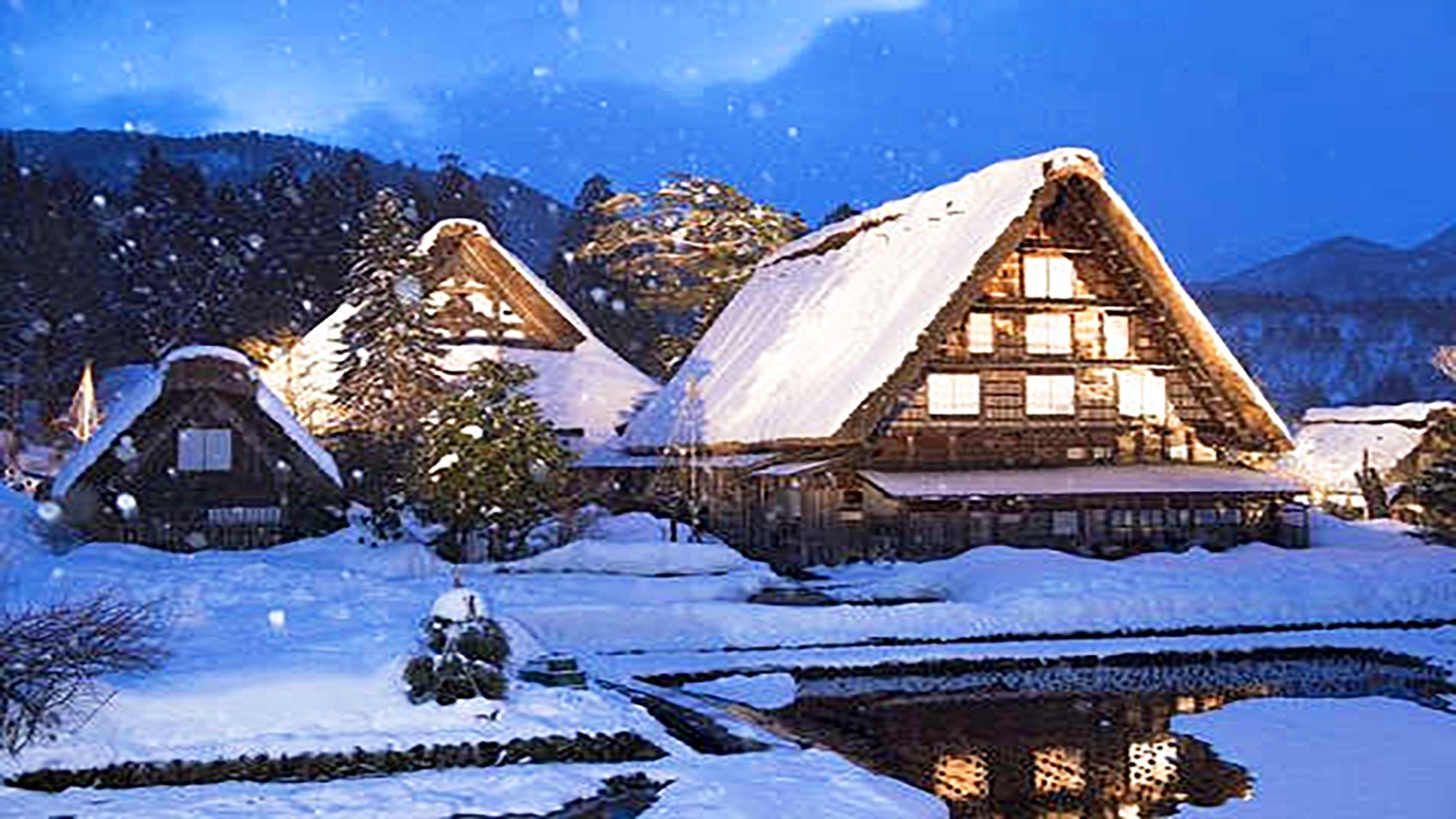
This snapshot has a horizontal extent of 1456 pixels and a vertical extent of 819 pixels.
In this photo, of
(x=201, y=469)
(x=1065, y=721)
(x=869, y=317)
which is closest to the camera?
(x=1065, y=721)

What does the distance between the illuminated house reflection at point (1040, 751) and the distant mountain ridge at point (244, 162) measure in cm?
10728

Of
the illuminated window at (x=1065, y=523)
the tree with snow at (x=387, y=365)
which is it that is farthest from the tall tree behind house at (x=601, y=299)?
the illuminated window at (x=1065, y=523)

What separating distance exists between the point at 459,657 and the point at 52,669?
3569mm

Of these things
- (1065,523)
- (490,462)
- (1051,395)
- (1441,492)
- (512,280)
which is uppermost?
(512,280)

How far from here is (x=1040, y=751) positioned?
1256 centimetres

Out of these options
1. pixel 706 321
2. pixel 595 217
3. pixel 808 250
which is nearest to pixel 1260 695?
pixel 808 250

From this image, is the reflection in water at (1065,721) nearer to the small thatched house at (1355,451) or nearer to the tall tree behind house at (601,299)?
the small thatched house at (1355,451)

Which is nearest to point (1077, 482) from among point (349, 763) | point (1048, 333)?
point (1048, 333)

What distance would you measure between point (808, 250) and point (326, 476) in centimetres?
1704

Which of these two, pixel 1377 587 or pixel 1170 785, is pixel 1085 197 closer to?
pixel 1377 587

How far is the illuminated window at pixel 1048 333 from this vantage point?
3038 cm

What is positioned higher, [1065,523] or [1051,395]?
[1051,395]

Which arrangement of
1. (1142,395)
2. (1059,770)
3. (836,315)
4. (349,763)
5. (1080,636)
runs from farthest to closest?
(836,315) → (1142,395) → (1080,636) → (1059,770) → (349,763)

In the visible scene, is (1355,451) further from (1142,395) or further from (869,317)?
(869,317)
